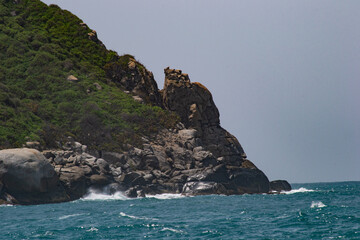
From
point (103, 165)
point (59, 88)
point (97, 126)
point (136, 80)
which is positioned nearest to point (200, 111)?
point (136, 80)

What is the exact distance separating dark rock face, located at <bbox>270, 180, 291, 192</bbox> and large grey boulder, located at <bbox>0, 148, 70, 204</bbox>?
114 feet

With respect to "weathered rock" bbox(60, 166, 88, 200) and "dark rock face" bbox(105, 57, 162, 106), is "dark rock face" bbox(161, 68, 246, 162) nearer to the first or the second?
"dark rock face" bbox(105, 57, 162, 106)

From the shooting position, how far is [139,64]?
327ft

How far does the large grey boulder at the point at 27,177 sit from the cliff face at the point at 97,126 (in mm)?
96

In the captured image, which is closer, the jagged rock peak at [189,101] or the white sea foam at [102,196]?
the white sea foam at [102,196]

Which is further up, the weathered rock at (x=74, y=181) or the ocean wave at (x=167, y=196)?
the weathered rock at (x=74, y=181)

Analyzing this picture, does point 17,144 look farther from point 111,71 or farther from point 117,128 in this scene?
point 111,71

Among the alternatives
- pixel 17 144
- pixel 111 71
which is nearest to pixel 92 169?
pixel 17 144

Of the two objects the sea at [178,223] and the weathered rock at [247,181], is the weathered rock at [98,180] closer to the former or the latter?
the sea at [178,223]

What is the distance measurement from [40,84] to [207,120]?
89.6 feet

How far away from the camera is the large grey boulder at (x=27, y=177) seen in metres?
50.6

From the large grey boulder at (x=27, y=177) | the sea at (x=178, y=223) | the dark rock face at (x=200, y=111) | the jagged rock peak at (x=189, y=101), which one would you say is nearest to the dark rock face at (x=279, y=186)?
the dark rock face at (x=200, y=111)

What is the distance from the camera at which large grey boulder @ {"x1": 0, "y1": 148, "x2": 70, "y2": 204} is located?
50597 mm

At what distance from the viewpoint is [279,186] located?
256 feet
